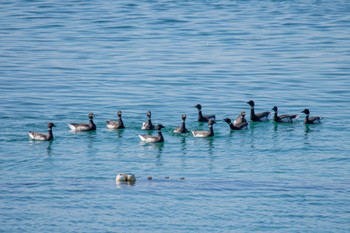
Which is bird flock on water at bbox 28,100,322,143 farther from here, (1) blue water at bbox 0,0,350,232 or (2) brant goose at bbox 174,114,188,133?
(1) blue water at bbox 0,0,350,232

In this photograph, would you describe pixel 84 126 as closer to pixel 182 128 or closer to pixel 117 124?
pixel 117 124

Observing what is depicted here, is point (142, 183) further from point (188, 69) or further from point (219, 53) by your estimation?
point (219, 53)

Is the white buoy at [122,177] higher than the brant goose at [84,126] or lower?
lower

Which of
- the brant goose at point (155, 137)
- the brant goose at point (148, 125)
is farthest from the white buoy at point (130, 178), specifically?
the brant goose at point (148, 125)

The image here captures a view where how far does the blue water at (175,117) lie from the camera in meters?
24.6

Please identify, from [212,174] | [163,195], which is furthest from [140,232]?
[212,174]

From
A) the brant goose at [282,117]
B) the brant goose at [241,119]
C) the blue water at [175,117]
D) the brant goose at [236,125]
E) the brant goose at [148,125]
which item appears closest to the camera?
the blue water at [175,117]

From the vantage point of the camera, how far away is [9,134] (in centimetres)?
3297

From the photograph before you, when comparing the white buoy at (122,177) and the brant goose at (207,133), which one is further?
the brant goose at (207,133)

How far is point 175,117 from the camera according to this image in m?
35.9

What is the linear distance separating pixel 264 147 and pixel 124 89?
12158 mm

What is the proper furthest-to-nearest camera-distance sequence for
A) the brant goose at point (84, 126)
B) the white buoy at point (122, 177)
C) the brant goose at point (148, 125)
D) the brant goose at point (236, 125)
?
the brant goose at point (236, 125), the brant goose at point (148, 125), the brant goose at point (84, 126), the white buoy at point (122, 177)

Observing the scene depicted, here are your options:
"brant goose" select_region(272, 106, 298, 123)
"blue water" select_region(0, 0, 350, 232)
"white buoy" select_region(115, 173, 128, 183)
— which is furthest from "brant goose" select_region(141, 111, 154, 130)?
"white buoy" select_region(115, 173, 128, 183)

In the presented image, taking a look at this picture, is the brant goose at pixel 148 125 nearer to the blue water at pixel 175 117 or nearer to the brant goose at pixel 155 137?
the blue water at pixel 175 117
